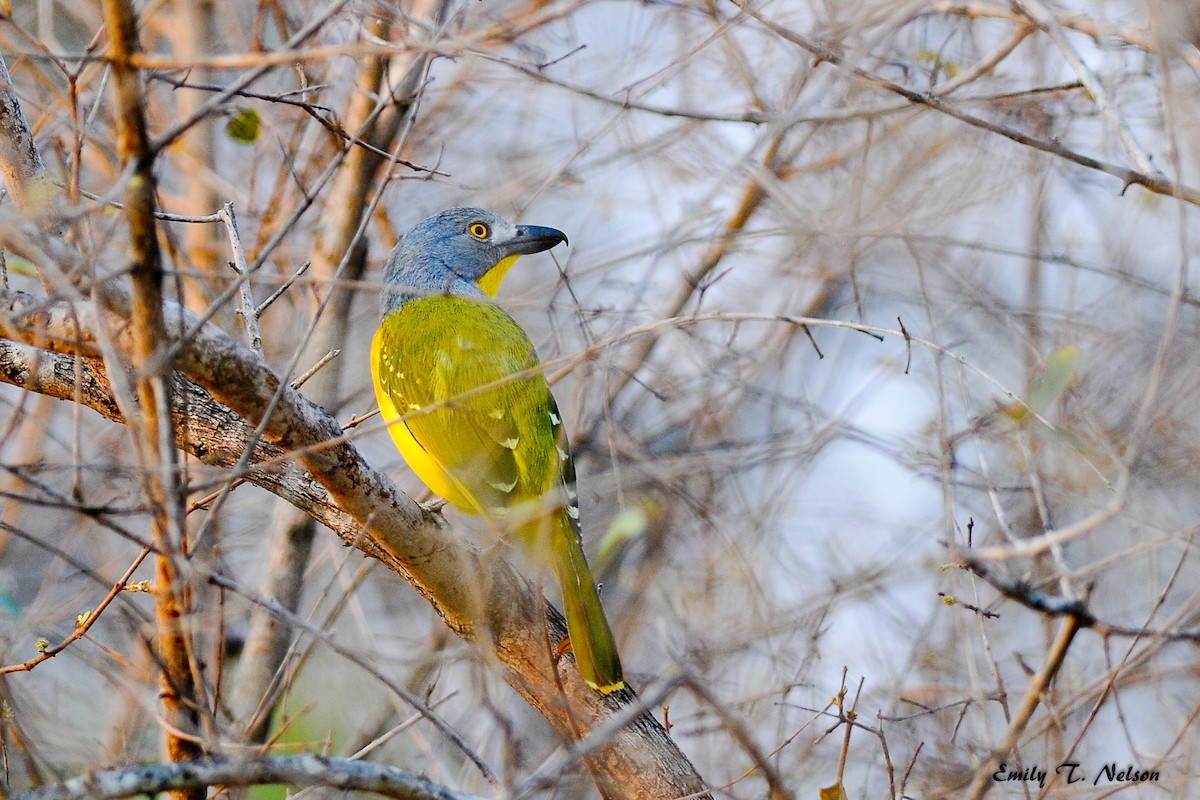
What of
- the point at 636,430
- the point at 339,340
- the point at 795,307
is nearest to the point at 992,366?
the point at 795,307

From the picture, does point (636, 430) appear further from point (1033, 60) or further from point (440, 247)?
point (1033, 60)

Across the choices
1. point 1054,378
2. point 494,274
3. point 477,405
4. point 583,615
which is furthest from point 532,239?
point 1054,378

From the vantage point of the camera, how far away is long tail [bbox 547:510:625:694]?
3.67 metres

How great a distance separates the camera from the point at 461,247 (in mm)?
5488

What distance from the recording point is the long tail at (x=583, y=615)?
367 centimetres

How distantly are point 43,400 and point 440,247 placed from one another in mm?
3026

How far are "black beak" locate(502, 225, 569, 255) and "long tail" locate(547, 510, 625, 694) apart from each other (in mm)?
1954

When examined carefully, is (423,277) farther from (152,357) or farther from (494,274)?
(152,357)

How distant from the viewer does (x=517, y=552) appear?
13.3 feet

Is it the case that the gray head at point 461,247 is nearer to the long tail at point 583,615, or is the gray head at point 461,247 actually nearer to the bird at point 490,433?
the bird at point 490,433

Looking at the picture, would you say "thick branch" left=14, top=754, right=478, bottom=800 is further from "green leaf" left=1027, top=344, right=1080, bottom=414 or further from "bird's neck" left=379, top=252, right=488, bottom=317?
"bird's neck" left=379, top=252, right=488, bottom=317

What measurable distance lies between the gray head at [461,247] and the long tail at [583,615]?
1.87 m

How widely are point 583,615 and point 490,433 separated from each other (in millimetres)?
942

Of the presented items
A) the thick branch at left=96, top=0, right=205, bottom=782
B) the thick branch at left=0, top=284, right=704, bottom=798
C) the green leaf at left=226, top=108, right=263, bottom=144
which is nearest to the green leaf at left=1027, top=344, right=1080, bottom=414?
the thick branch at left=0, top=284, right=704, bottom=798
